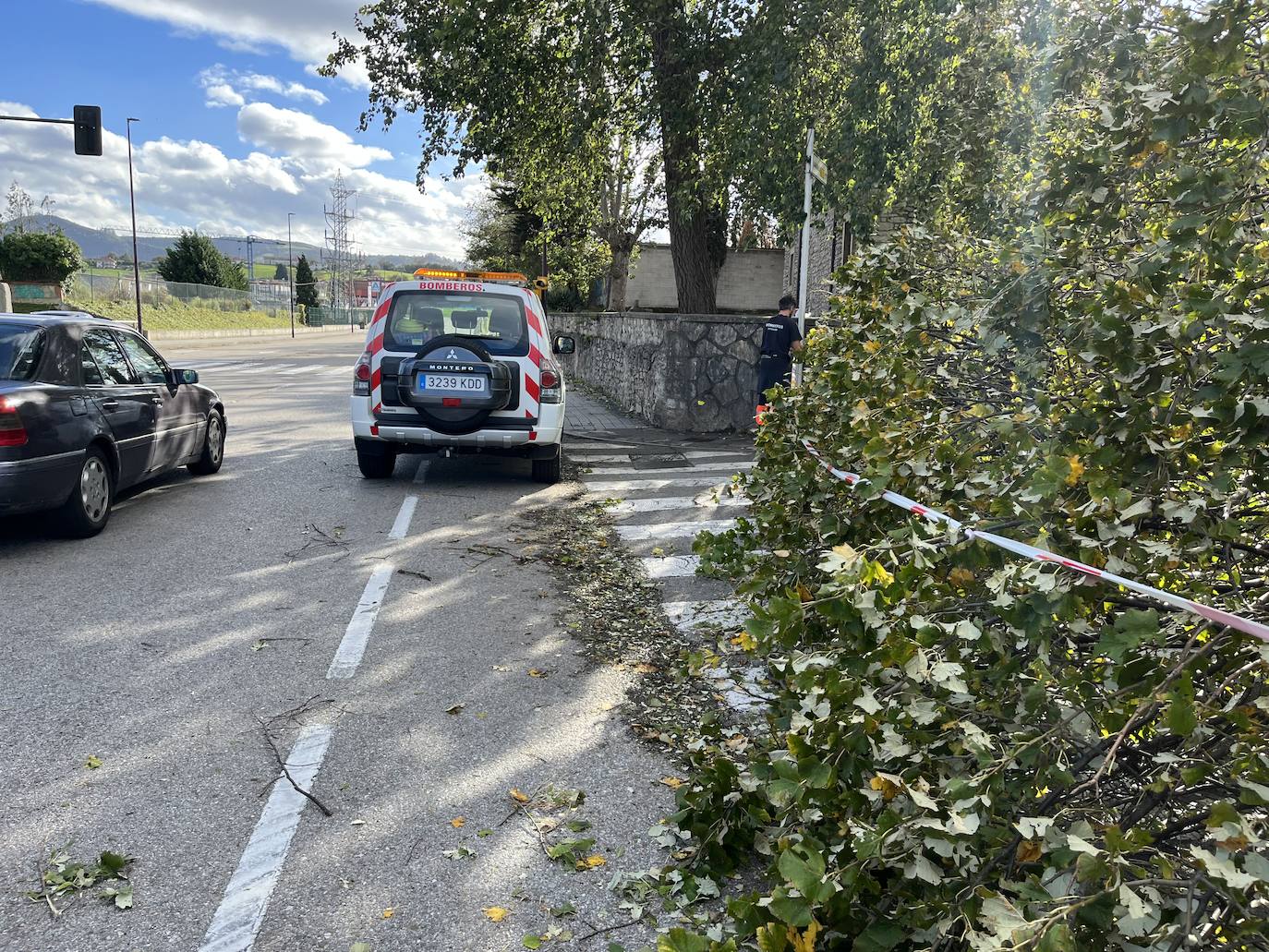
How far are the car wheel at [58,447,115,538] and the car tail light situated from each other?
62 cm

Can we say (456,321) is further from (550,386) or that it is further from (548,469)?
(548,469)

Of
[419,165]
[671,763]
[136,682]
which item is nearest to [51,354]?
[136,682]

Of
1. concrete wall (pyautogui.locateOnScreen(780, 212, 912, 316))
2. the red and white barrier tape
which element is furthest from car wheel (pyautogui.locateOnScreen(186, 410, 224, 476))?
concrete wall (pyautogui.locateOnScreen(780, 212, 912, 316))

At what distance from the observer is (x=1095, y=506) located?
229 centimetres

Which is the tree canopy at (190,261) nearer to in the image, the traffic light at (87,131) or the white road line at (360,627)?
the traffic light at (87,131)

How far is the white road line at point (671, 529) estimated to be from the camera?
26.6 ft

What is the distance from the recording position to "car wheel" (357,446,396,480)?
973cm

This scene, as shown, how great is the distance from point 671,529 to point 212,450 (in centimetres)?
515

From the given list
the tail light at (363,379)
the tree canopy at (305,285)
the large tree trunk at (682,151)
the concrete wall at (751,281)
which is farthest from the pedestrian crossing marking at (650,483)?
the tree canopy at (305,285)

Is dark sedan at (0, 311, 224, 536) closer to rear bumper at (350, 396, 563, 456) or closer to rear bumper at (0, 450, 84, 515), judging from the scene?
rear bumper at (0, 450, 84, 515)

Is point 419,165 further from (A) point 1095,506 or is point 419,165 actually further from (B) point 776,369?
(A) point 1095,506

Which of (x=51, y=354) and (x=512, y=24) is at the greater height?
(x=512, y=24)

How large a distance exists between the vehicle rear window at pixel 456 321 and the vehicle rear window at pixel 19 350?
3069 mm

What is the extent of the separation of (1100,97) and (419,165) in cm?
1569
